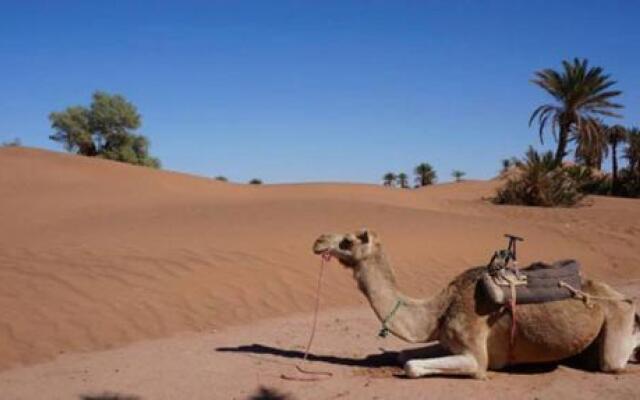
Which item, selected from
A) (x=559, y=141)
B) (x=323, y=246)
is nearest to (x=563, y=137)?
(x=559, y=141)

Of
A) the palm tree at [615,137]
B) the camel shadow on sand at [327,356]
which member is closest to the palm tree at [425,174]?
the palm tree at [615,137]

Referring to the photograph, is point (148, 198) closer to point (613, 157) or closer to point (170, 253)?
point (170, 253)

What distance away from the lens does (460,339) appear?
6.11 metres

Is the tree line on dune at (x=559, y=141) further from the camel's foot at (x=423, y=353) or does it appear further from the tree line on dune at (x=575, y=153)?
the camel's foot at (x=423, y=353)

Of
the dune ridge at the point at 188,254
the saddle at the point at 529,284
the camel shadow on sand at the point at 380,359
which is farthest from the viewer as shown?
the dune ridge at the point at 188,254

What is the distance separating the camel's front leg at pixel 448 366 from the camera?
6.04 m

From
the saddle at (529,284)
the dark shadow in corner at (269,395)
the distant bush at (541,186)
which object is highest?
the distant bush at (541,186)

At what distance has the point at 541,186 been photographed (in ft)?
95.3

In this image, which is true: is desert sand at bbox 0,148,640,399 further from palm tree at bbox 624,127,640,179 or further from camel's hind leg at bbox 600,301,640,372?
palm tree at bbox 624,127,640,179

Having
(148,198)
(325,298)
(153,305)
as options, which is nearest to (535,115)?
(148,198)

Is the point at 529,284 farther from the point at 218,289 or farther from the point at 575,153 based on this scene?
the point at 575,153

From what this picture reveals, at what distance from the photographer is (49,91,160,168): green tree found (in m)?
51.4

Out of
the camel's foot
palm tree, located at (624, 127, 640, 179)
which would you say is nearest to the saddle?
the camel's foot

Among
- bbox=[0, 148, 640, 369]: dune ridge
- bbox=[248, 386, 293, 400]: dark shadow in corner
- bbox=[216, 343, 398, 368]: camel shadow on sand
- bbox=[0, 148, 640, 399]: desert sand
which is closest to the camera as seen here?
bbox=[248, 386, 293, 400]: dark shadow in corner
